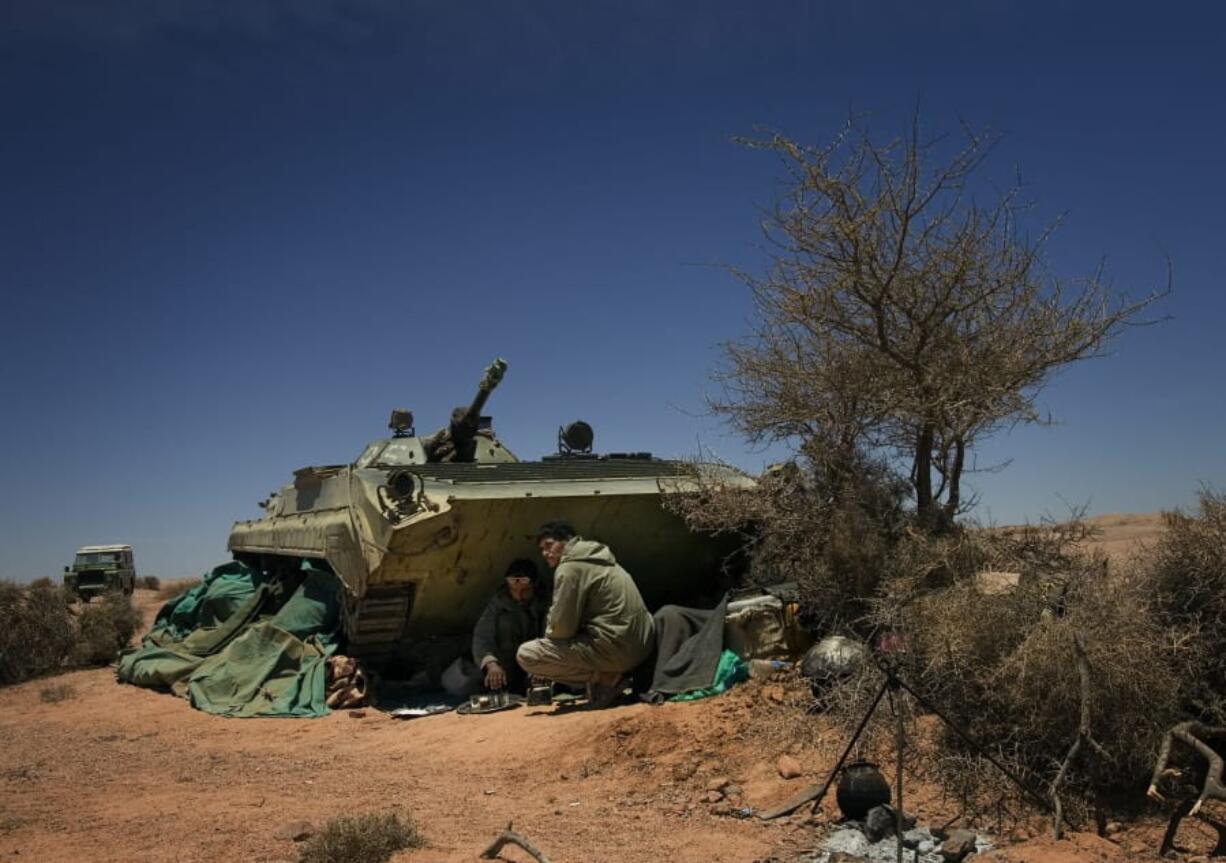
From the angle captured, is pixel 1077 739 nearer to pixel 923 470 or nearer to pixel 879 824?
pixel 879 824

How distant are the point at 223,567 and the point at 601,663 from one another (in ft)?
25.7

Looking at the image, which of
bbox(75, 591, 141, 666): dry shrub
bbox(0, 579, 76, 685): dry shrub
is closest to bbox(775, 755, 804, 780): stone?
bbox(0, 579, 76, 685): dry shrub

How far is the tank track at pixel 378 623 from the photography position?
783 centimetres

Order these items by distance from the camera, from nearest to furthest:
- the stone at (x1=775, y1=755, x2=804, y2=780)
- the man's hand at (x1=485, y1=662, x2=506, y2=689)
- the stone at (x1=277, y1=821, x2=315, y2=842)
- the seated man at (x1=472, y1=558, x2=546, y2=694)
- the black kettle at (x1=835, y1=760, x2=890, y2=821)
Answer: the black kettle at (x1=835, y1=760, x2=890, y2=821), the stone at (x1=277, y1=821, x2=315, y2=842), the stone at (x1=775, y1=755, x2=804, y2=780), the man's hand at (x1=485, y1=662, x2=506, y2=689), the seated man at (x1=472, y1=558, x2=546, y2=694)

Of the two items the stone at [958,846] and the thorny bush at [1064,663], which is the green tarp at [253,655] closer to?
the thorny bush at [1064,663]

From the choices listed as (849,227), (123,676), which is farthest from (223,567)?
(849,227)

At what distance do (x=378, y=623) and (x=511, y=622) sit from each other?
1160 millimetres

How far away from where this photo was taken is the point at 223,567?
505 inches

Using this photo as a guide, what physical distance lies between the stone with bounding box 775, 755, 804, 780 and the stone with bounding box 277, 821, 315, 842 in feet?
6.92

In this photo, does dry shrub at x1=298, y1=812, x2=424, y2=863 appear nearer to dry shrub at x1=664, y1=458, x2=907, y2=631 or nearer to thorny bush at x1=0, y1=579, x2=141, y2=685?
dry shrub at x1=664, y1=458, x2=907, y2=631

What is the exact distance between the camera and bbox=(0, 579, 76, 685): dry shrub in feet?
34.4

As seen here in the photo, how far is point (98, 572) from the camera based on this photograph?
22.3 metres

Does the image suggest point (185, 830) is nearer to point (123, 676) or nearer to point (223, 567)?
point (123, 676)

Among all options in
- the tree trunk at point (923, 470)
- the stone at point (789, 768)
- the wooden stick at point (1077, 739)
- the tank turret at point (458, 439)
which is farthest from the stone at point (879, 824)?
the tank turret at point (458, 439)
